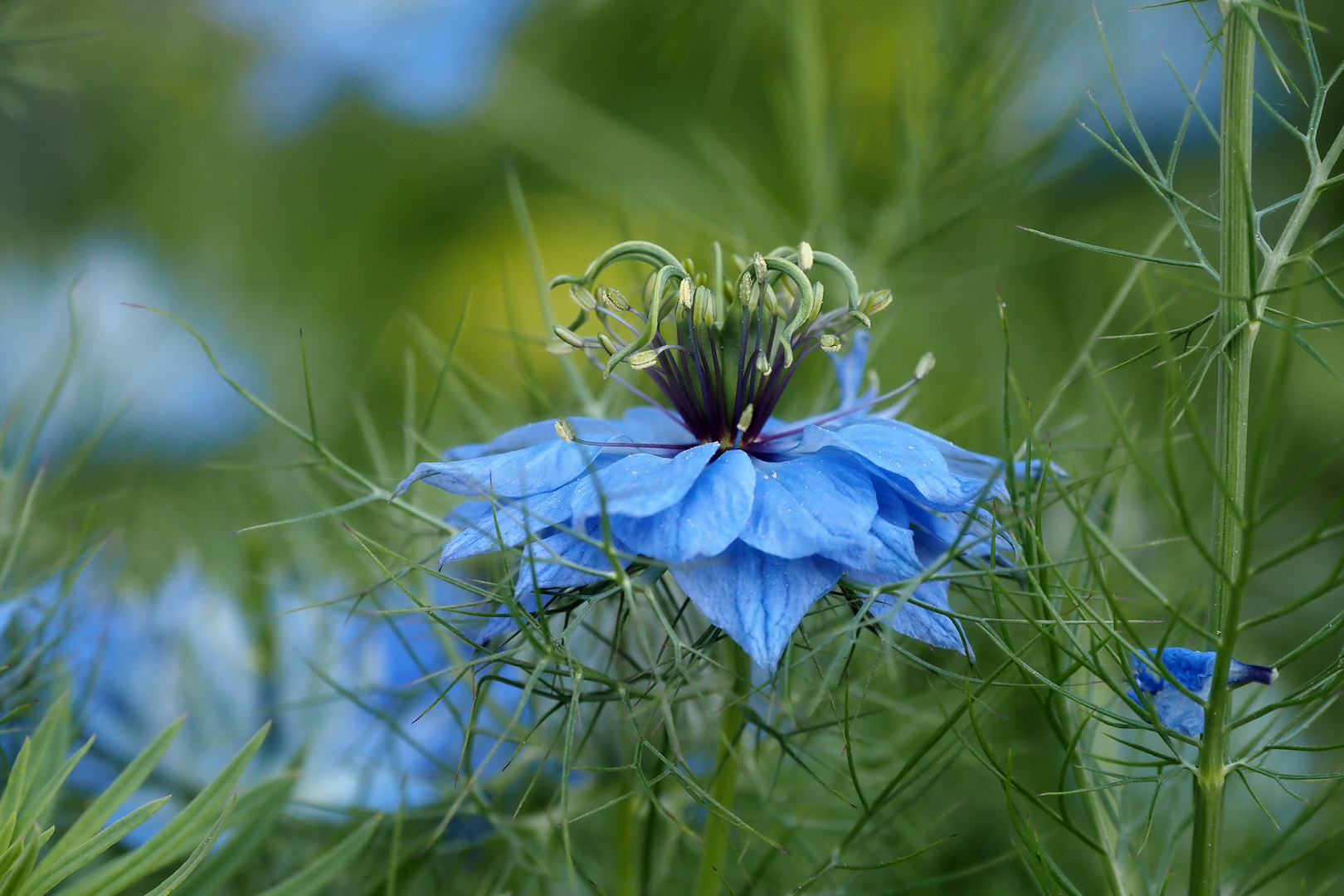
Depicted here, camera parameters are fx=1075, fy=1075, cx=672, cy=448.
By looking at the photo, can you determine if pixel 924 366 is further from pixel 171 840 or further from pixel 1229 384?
pixel 171 840

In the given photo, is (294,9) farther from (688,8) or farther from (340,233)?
(688,8)

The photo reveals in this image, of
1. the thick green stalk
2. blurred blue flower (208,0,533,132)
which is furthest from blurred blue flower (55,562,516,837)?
blurred blue flower (208,0,533,132)

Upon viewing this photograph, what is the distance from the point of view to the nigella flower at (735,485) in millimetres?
520

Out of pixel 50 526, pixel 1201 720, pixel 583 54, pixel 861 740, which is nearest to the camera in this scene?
pixel 1201 720

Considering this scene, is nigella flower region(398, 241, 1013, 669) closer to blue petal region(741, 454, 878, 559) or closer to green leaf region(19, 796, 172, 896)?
blue petal region(741, 454, 878, 559)

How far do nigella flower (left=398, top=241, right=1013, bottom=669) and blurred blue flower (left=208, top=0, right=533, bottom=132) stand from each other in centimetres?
127

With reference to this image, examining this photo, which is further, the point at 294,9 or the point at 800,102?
the point at 294,9

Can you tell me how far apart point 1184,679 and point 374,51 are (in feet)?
6.01

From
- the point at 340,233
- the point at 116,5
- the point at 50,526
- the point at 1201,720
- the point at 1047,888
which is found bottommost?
the point at 50,526

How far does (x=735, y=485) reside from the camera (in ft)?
1.79

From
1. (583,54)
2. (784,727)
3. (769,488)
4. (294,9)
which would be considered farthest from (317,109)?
(769,488)

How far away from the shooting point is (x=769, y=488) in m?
0.56

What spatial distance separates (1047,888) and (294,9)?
6.63ft

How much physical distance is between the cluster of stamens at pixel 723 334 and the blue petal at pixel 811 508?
6 centimetres
